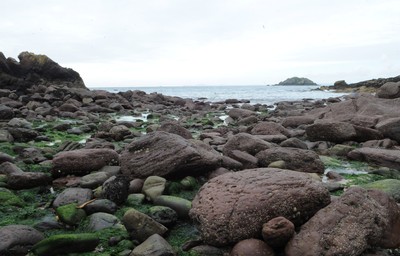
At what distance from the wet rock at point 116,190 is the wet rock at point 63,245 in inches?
41.0

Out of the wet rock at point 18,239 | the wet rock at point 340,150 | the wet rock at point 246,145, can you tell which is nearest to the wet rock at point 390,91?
the wet rock at point 340,150

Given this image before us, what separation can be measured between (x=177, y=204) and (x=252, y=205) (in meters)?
1.03

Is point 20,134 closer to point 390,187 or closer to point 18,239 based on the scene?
point 18,239

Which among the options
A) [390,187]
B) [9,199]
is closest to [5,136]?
[9,199]

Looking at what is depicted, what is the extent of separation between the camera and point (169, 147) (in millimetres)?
5293

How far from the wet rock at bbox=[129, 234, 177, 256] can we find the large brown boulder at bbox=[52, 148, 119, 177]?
8.43ft

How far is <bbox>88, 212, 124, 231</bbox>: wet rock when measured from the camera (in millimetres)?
3789

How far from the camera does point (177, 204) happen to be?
13.6 ft

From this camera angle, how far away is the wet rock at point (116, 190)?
4.40m

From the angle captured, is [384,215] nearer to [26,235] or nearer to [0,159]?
[26,235]

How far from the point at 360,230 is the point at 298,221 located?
54 centimetres

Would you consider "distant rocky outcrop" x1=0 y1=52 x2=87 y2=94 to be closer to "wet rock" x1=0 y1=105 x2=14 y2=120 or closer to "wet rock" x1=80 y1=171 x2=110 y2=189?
"wet rock" x1=0 y1=105 x2=14 y2=120

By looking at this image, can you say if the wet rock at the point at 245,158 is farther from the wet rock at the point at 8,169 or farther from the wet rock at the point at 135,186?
the wet rock at the point at 8,169

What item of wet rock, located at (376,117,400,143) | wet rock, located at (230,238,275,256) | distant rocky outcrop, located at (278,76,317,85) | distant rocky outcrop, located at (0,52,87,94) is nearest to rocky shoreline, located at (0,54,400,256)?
wet rock, located at (230,238,275,256)
